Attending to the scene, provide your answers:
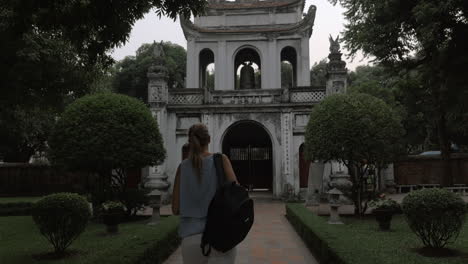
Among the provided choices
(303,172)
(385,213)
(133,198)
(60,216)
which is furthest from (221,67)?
(60,216)

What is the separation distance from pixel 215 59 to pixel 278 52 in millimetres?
3510

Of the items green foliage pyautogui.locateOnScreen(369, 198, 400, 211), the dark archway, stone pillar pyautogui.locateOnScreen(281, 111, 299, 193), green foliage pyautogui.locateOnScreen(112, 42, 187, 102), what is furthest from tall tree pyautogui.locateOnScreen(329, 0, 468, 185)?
green foliage pyautogui.locateOnScreen(112, 42, 187, 102)

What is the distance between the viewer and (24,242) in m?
10.5

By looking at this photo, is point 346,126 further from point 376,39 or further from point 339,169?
point 339,169

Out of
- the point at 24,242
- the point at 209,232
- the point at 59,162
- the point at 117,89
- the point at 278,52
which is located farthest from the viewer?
the point at 117,89

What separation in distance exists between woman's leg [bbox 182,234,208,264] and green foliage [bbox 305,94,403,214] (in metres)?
10.5

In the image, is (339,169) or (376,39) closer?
(376,39)

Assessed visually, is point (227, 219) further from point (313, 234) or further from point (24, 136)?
point (24, 136)

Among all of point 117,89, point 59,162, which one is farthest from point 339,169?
point 117,89

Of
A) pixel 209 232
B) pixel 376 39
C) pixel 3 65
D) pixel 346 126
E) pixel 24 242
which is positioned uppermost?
pixel 376 39

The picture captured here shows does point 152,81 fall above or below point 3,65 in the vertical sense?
above

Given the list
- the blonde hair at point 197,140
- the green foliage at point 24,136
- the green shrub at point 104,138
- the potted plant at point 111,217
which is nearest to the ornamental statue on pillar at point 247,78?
the green shrub at point 104,138

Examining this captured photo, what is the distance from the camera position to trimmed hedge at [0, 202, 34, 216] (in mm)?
16562

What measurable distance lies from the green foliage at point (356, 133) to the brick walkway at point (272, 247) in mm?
2851
